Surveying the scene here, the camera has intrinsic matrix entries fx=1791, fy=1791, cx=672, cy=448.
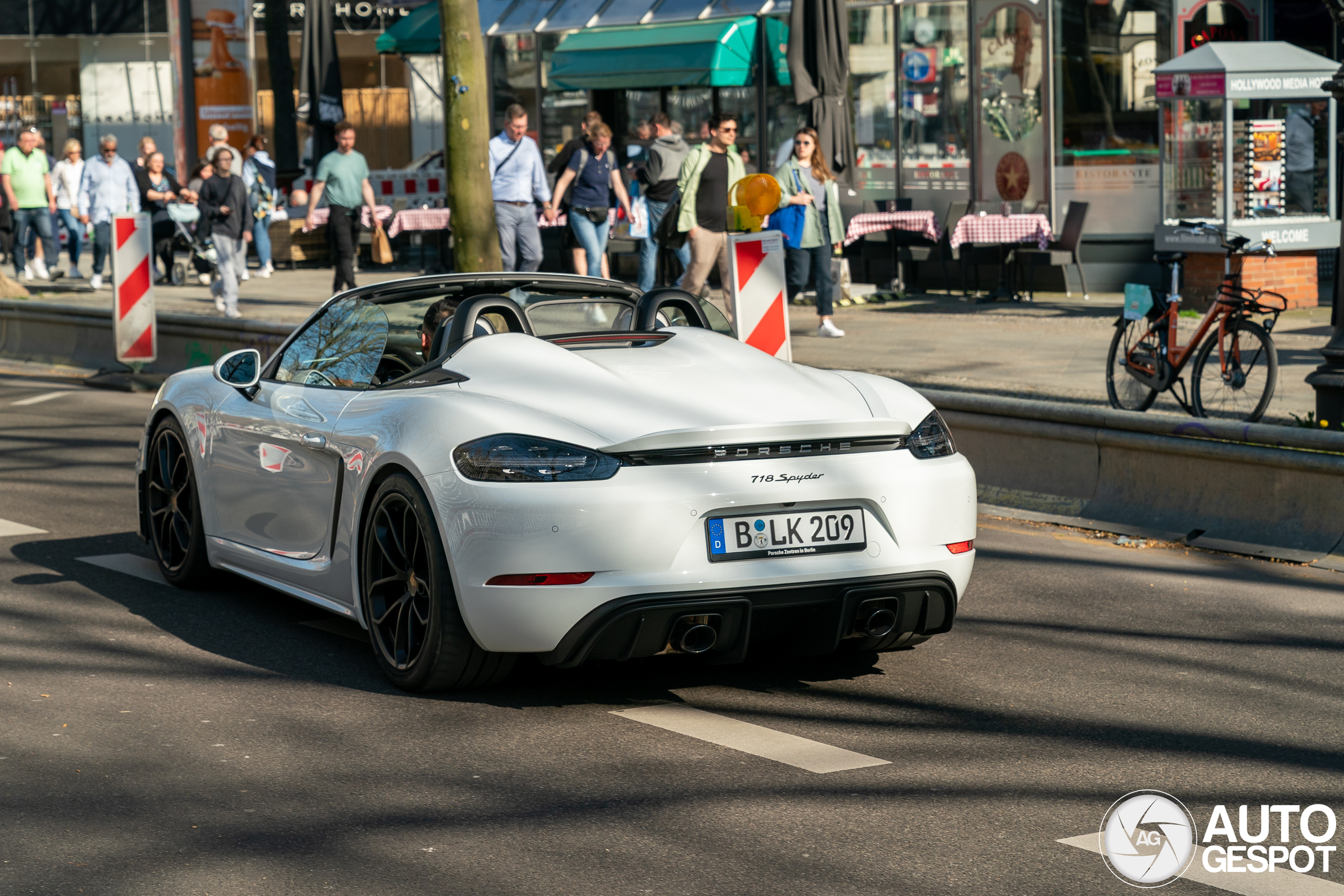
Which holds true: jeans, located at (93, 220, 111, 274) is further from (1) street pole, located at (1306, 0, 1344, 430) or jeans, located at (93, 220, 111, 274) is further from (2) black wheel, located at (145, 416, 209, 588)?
(1) street pole, located at (1306, 0, 1344, 430)

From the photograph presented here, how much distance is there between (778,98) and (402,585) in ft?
58.3

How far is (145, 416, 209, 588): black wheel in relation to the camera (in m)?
6.94

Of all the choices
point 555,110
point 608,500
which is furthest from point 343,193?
point 608,500

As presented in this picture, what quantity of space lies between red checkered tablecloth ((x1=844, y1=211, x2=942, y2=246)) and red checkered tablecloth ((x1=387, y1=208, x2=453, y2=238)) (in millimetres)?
5569

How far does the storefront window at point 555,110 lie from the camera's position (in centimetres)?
2505

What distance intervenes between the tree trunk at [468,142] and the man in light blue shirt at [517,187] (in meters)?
1.21

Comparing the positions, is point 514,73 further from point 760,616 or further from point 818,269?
point 760,616

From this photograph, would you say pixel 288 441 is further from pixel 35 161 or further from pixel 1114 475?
pixel 35 161

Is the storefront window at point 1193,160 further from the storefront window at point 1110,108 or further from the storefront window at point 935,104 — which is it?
the storefront window at point 935,104

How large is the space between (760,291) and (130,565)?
492 centimetres

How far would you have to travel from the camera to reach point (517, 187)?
627 inches

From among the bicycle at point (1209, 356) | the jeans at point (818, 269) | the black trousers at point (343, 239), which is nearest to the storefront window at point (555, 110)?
the black trousers at point (343, 239)

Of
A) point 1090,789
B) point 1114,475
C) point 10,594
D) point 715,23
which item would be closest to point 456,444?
point 1090,789

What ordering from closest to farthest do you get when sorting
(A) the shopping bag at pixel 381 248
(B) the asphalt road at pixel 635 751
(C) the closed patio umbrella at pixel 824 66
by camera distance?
1. (B) the asphalt road at pixel 635 751
2. (C) the closed patio umbrella at pixel 824 66
3. (A) the shopping bag at pixel 381 248
